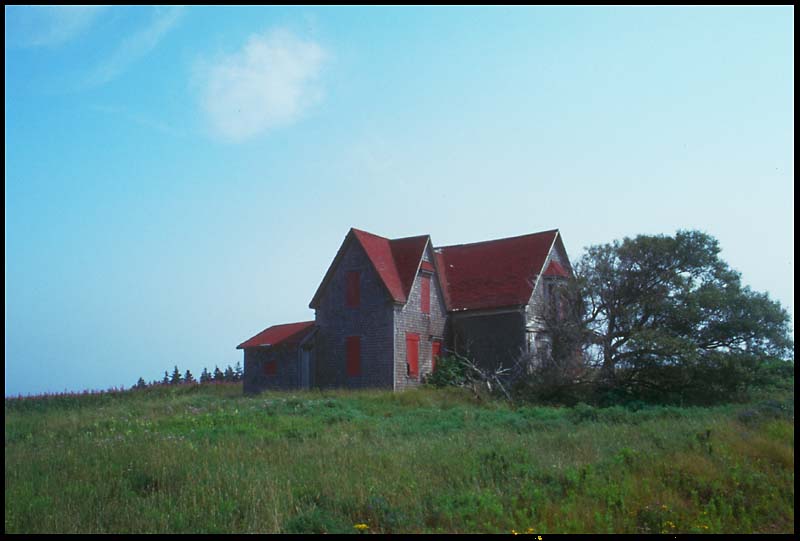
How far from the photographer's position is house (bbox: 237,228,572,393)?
27.6 metres

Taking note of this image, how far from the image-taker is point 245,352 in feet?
103

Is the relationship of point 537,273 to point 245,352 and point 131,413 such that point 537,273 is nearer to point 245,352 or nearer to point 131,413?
point 245,352

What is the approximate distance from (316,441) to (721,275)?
60.3ft

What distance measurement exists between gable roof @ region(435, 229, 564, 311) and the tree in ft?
8.83

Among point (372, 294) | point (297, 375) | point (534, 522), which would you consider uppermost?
point (372, 294)

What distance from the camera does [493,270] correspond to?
30812mm

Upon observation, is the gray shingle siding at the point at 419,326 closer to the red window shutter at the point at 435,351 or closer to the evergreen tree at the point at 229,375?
the red window shutter at the point at 435,351

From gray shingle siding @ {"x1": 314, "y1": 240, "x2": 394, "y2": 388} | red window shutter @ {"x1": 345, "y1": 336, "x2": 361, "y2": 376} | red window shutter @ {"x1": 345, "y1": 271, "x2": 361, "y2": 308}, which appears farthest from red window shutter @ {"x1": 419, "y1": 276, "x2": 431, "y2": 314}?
red window shutter @ {"x1": 345, "y1": 336, "x2": 361, "y2": 376}

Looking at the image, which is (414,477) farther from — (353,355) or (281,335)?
(281,335)

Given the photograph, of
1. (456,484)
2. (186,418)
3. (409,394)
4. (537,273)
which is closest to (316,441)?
(456,484)

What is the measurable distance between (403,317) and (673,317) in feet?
31.1

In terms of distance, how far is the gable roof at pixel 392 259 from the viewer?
28.0 metres

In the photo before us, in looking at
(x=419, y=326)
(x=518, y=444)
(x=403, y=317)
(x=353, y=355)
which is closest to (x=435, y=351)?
(x=419, y=326)

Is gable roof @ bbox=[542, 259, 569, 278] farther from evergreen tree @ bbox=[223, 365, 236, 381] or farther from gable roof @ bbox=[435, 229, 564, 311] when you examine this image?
evergreen tree @ bbox=[223, 365, 236, 381]
